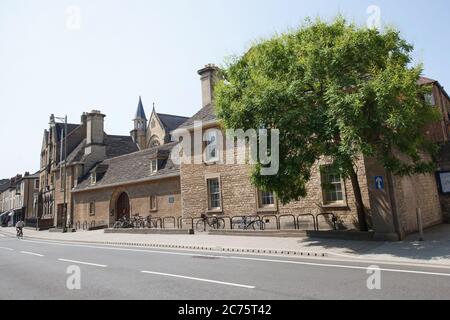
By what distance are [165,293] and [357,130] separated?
25.5 ft

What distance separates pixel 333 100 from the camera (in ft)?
37.8

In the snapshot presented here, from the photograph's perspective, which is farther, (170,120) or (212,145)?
(170,120)

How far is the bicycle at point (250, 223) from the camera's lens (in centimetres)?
1834

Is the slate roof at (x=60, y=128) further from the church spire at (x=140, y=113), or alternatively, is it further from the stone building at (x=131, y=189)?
the church spire at (x=140, y=113)

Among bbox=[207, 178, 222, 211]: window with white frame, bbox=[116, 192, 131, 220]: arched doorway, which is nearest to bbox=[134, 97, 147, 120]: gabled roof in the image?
bbox=[116, 192, 131, 220]: arched doorway

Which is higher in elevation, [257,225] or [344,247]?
[257,225]

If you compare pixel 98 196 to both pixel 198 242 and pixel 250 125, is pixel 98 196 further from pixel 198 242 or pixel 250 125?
pixel 250 125

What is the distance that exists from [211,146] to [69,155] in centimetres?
2699

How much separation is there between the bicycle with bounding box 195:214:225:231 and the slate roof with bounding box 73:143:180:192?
4838mm

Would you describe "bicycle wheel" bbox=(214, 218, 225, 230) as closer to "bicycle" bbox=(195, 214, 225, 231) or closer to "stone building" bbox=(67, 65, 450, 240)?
"bicycle" bbox=(195, 214, 225, 231)

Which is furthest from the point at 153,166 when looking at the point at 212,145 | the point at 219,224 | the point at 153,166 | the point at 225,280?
the point at 225,280

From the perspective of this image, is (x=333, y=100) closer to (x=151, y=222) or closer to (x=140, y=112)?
(x=151, y=222)

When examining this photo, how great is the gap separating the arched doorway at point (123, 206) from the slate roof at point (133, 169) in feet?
5.00
